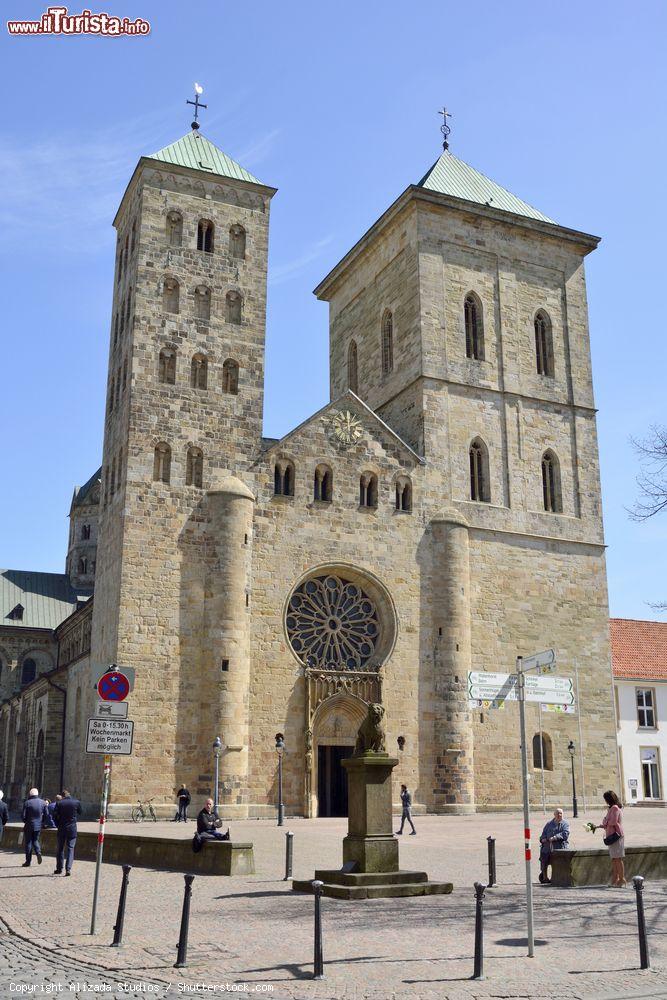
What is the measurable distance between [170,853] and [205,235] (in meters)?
24.9

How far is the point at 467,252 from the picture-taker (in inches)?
1555

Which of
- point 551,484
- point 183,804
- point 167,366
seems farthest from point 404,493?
point 183,804

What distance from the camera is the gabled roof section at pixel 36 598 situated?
198ft

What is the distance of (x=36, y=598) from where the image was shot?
6225 centimetres

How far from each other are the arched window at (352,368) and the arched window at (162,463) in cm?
1331

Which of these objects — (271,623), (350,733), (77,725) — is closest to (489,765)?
(350,733)

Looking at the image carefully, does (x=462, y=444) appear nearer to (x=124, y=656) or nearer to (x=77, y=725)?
(x=124, y=656)

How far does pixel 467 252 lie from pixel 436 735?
19213mm

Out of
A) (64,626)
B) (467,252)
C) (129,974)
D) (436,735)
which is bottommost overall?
(129,974)

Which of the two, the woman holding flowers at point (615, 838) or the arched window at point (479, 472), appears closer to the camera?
the woman holding flowers at point (615, 838)

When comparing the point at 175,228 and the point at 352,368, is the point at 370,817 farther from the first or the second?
the point at 352,368

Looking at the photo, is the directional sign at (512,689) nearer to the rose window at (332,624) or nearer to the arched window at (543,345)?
the rose window at (332,624)

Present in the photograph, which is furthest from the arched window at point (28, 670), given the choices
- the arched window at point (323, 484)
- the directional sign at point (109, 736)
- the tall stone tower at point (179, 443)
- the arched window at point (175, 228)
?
the directional sign at point (109, 736)

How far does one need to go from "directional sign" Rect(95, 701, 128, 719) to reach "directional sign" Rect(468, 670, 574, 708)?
4.43 metres
